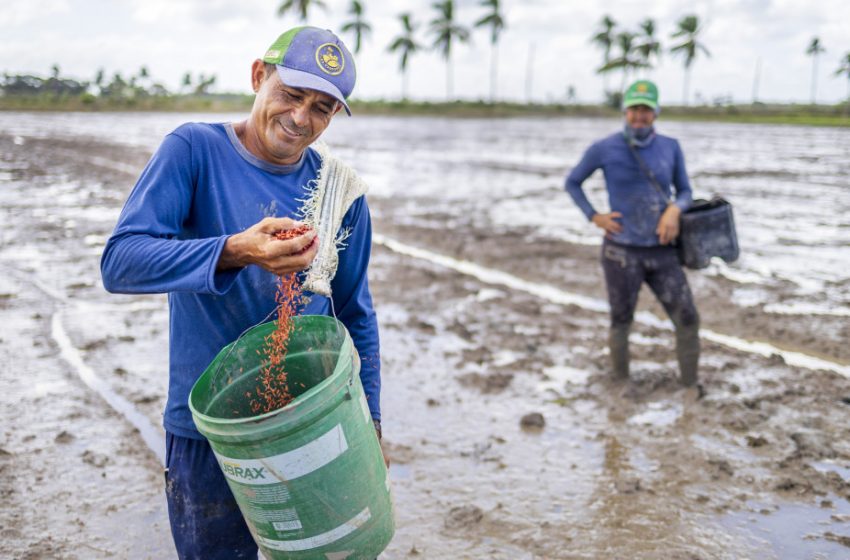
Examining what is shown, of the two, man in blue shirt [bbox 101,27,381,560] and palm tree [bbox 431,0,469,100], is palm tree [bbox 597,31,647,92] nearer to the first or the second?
palm tree [bbox 431,0,469,100]

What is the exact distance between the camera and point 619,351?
5.38 meters

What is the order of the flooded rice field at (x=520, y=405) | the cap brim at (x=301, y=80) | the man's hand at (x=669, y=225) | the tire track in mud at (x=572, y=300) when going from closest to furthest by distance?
1. the cap brim at (x=301, y=80)
2. the flooded rice field at (x=520, y=405)
3. the man's hand at (x=669, y=225)
4. the tire track in mud at (x=572, y=300)

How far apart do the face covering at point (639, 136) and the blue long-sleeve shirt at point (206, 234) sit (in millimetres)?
3430

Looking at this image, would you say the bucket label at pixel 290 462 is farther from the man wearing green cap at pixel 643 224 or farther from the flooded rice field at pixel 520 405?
the man wearing green cap at pixel 643 224

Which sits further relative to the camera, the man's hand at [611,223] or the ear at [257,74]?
the man's hand at [611,223]

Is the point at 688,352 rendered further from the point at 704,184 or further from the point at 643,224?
the point at 704,184

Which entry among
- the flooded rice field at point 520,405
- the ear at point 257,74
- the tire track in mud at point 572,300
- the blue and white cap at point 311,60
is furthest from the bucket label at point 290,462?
the tire track in mud at point 572,300

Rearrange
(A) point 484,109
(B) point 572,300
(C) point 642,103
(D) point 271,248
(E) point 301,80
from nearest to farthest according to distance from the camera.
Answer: (D) point 271,248, (E) point 301,80, (C) point 642,103, (B) point 572,300, (A) point 484,109

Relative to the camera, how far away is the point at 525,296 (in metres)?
7.55

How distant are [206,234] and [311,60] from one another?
21.2 inches

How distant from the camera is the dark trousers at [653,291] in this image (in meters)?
5.15

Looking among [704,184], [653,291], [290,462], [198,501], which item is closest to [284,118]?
[290,462]

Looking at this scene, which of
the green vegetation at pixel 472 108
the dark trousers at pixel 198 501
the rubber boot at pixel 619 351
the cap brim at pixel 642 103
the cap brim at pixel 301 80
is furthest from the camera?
the green vegetation at pixel 472 108

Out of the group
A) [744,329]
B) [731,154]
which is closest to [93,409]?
[744,329]
